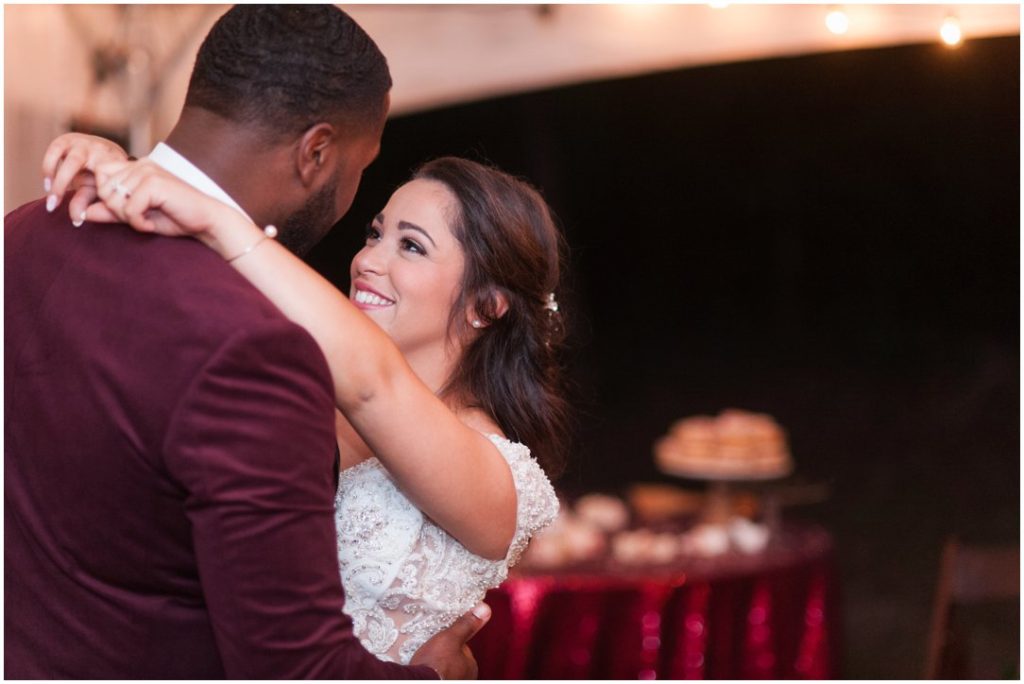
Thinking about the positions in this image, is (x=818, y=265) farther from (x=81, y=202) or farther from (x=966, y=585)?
(x=81, y=202)

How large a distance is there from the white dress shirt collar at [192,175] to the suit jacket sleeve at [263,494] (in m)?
0.25

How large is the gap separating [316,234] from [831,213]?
7.30m

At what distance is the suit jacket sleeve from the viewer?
4.32 ft

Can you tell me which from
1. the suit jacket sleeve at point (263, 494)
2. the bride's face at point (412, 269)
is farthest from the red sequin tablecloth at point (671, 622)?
the suit jacket sleeve at point (263, 494)

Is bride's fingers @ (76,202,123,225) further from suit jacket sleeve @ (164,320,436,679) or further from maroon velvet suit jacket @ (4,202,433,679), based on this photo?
suit jacket sleeve @ (164,320,436,679)

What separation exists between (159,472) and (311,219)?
0.41 meters

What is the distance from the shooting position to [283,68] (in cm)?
150

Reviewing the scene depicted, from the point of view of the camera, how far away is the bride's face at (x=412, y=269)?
2197 mm

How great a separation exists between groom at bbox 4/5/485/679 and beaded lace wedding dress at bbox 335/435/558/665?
0.34 m

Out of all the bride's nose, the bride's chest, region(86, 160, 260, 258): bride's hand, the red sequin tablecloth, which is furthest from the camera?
the red sequin tablecloth

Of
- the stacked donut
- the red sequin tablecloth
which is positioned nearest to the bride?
the red sequin tablecloth

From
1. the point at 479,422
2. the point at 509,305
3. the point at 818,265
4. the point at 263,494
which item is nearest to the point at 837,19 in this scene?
the point at 509,305

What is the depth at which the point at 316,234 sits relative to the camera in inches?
64.4

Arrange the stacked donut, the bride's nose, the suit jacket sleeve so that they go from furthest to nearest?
the stacked donut < the bride's nose < the suit jacket sleeve
